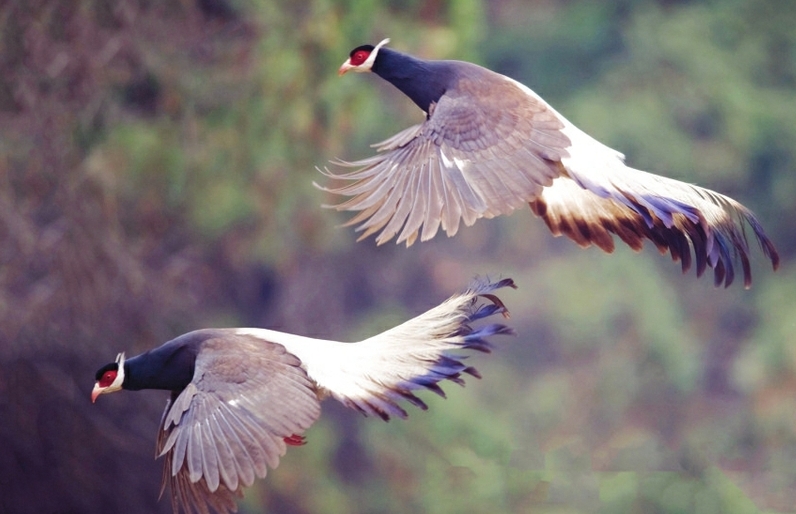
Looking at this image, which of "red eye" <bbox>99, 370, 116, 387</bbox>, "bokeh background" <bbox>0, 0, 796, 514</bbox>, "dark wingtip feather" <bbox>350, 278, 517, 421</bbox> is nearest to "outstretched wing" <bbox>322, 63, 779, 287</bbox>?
"dark wingtip feather" <bbox>350, 278, 517, 421</bbox>

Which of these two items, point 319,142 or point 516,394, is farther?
point 516,394

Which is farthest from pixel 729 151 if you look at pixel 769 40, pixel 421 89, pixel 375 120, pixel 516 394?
pixel 421 89

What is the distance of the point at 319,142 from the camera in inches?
213

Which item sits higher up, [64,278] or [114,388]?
[64,278]

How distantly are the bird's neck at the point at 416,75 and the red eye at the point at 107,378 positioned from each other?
95 cm

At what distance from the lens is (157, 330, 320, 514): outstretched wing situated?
253 centimetres

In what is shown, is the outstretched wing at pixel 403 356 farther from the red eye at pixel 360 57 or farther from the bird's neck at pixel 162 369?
the red eye at pixel 360 57

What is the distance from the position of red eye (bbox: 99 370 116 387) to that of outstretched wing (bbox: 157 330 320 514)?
0.22 meters

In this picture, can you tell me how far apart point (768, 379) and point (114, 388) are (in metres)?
5.23

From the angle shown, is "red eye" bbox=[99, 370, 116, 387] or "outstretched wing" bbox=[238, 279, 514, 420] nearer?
"outstretched wing" bbox=[238, 279, 514, 420]

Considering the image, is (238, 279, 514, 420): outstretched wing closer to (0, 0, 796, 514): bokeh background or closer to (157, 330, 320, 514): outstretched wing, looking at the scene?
(157, 330, 320, 514): outstretched wing

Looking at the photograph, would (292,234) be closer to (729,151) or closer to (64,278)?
(64,278)

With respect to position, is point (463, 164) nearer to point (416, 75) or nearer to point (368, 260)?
point (416, 75)

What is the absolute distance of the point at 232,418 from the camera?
260cm
